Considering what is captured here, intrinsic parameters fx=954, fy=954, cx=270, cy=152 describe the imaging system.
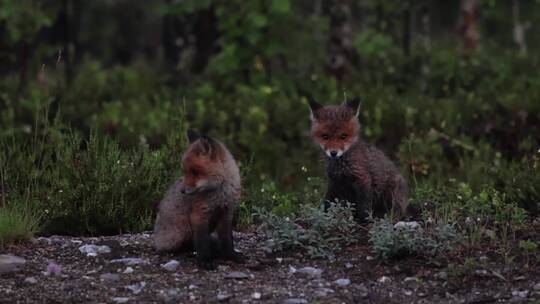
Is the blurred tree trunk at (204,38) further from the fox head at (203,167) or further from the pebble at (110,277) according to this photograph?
Result: the pebble at (110,277)

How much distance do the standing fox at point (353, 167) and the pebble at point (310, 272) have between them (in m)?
1.13

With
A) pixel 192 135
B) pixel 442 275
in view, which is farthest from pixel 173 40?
pixel 442 275

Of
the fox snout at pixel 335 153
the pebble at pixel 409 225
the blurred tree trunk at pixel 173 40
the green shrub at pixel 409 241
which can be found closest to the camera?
the green shrub at pixel 409 241

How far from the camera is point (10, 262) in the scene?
25.4 feet

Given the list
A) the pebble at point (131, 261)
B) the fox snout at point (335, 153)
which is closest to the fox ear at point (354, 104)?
the fox snout at point (335, 153)

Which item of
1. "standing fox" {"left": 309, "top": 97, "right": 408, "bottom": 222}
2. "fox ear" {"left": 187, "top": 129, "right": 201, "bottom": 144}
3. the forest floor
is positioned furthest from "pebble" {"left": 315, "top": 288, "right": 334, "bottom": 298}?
"fox ear" {"left": 187, "top": 129, "right": 201, "bottom": 144}

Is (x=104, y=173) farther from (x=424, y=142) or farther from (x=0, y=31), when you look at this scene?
Result: (x=0, y=31)

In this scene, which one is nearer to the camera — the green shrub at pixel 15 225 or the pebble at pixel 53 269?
the pebble at pixel 53 269

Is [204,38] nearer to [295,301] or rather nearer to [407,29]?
[407,29]

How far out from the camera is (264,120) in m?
14.6

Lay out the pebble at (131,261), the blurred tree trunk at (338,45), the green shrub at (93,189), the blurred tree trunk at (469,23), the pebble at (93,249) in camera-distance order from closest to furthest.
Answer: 1. the pebble at (131,261)
2. the pebble at (93,249)
3. the green shrub at (93,189)
4. the blurred tree trunk at (338,45)
5. the blurred tree trunk at (469,23)

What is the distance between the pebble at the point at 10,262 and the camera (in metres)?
7.65

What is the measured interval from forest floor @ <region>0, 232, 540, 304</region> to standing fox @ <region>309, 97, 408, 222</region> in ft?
3.04

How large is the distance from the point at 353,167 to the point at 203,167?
1988 mm
